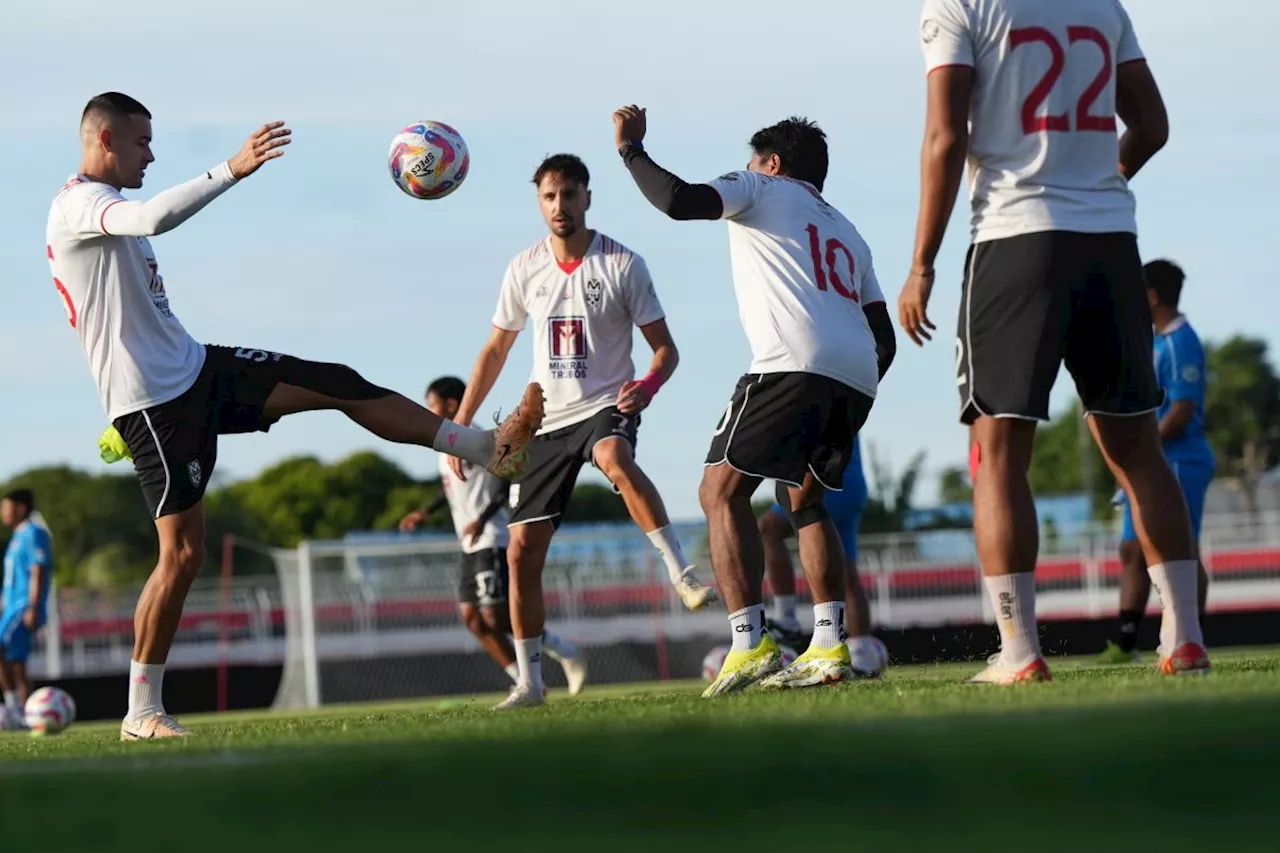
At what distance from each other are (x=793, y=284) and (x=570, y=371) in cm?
188

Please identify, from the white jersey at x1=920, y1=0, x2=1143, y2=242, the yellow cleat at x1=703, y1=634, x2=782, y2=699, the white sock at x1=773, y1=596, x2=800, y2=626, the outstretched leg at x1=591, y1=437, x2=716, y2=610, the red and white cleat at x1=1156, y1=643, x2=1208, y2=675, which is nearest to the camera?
the white jersey at x1=920, y1=0, x2=1143, y2=242

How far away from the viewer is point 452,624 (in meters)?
21.7

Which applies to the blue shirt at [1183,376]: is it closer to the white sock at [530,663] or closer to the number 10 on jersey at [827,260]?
the number 10 on jersey at [827,260]

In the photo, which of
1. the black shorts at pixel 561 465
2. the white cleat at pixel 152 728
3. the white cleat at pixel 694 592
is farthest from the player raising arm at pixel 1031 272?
the white cleat at pixel 152 728

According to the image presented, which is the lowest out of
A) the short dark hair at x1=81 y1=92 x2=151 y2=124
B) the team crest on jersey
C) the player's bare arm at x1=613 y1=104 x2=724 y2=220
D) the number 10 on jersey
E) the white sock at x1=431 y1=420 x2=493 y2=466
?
the white sock at x1=431 y1=420 x2=493 y2=466

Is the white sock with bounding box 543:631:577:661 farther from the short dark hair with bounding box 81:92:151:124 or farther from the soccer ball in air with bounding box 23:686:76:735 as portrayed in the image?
the short dark hair with bounding box 81:92:151:124

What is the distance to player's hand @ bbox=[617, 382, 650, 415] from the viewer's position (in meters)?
8.30

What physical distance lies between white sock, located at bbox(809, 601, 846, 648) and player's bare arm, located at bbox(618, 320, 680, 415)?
154cm

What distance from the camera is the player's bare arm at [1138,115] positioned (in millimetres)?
5777

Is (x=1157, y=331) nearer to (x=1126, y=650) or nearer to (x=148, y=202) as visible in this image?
(x=1126, y=650)

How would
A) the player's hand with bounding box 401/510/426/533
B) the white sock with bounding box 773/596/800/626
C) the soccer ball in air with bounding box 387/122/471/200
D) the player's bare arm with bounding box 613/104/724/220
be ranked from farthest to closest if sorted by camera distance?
the player's hand with bounding box 401/510/426/533, the white sock with bounding box 773/596/800/626, the soccer ball in air with bounding box 387/122/471/200, the player's bare arm with bounding box 613/104/724/220

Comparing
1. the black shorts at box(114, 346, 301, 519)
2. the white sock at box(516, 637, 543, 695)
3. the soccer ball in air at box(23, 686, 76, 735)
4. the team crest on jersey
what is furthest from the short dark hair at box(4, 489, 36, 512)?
the black shorts at box(114, 346, 301, 519)

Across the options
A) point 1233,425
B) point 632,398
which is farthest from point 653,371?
point 1233,425

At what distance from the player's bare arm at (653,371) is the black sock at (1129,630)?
389 centimetres
